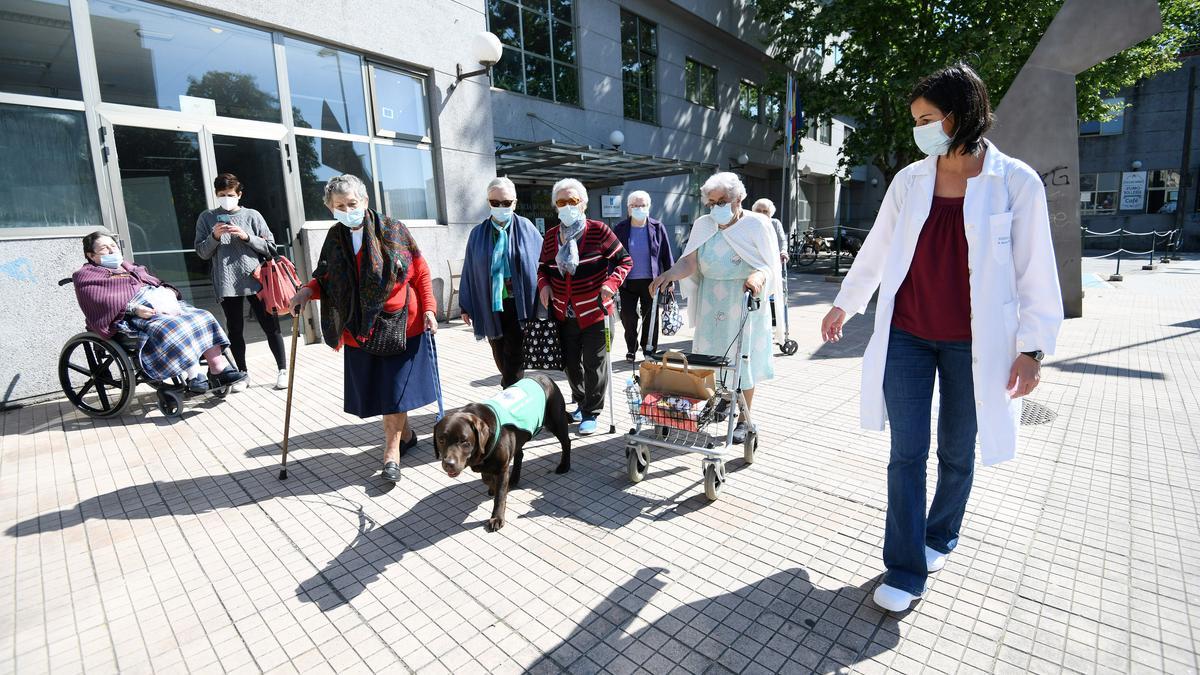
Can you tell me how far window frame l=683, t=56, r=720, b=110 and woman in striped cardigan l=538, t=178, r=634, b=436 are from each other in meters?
15.8

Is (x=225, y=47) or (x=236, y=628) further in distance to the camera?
(x=225, y=47)

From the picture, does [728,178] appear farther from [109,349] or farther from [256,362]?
[256,362]

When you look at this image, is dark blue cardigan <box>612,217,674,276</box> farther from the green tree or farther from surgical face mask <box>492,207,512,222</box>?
the green tree

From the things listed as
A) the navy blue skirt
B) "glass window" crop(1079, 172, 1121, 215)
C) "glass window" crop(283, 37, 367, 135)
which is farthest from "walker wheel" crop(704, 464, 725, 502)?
"glass window" crop(1079, 172, 1121, 215)

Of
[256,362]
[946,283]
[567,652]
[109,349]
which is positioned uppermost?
[946,283]

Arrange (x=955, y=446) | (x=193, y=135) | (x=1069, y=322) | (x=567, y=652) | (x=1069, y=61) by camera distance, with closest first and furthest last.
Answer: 1. (x=567, y=652)
2. (x=955, y=446)
3. (x=193, y=135)
4. (x=1069, y=61)
5. (x=1069, y=322)

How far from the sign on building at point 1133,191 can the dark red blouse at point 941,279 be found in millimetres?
32684

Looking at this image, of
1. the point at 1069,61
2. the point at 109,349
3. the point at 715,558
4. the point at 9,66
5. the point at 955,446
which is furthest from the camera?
the point at 1069,61

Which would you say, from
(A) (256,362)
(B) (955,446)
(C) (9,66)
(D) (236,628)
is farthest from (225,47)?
(B) (955,446)

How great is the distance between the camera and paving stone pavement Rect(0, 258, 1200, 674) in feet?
7.48

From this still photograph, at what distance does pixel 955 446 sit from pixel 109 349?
20.4 ft

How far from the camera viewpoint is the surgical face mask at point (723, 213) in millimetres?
3752

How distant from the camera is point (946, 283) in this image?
7.55ft

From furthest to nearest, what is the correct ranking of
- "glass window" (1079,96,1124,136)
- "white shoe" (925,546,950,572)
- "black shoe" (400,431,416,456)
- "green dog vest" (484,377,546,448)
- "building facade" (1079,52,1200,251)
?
"glass window" (1079,96,1124,136), "building facade" (1079,52,1200,251), "black shoe" (400,431,416,456), "green dog vest" (484,377,546,448), "white shoe" (925,546,950,572)
